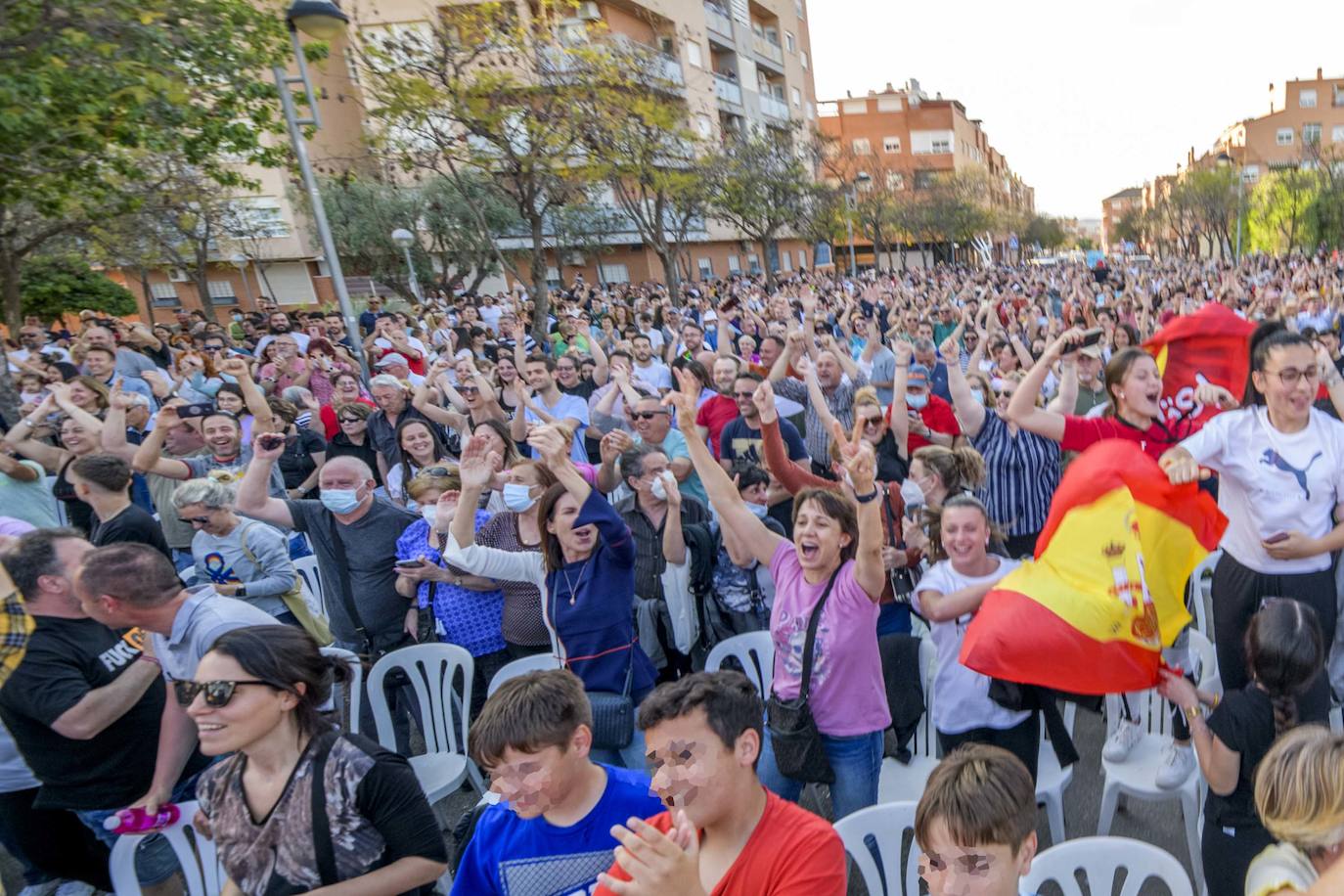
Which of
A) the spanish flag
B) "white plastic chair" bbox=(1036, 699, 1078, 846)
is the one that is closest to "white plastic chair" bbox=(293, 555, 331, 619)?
the spanish flag

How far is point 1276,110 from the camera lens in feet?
243

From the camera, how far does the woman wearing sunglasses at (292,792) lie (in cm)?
198

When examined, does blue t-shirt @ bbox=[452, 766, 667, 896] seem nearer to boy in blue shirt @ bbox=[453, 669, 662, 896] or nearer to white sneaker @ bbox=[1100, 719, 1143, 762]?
boy in blue shirt @ bbox=[453, 669, 662, 896]

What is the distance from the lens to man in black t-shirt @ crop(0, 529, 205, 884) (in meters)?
2.58

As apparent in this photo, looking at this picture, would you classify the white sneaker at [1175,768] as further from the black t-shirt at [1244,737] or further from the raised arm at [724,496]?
the raised arm at [724,496]

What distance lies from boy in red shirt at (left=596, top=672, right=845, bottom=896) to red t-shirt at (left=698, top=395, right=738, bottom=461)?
3.89 metres

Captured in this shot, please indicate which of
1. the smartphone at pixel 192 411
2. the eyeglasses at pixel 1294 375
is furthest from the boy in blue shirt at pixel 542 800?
the smartphone at pixel 192 411

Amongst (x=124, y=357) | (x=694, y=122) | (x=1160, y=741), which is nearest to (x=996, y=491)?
(x=1160, y=741)

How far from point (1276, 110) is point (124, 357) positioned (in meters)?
96.4

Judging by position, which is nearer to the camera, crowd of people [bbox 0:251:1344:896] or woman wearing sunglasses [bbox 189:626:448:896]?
crowd of people [bbox 0:251:1344:896]

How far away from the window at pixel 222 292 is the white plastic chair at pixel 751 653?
34.2 meters

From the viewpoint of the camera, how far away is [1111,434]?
11.1 feet

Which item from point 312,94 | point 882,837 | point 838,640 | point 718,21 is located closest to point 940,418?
point 838,640

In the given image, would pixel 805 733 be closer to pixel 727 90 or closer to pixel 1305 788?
pixel 1305 788
